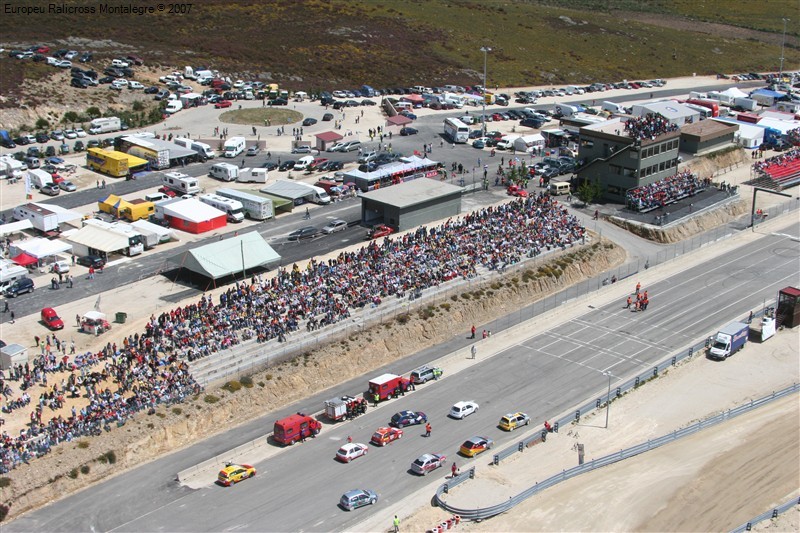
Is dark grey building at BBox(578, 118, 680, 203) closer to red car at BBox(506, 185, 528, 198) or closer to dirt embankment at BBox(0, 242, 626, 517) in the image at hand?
red car at BBox(506, 185, 528, 198)

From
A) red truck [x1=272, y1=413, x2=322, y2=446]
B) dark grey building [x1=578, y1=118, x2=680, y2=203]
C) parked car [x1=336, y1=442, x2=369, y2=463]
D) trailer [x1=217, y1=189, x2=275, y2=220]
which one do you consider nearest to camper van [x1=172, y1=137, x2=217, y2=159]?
trailer [x1=217, y1=189, x2=275, y2=220]

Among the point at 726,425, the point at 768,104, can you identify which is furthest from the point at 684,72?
the point at 726,425

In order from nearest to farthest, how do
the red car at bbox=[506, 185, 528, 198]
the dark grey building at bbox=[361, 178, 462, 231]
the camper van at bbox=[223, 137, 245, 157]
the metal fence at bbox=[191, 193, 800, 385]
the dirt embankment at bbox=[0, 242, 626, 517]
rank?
the dirt embankment at bbox=[0, 242, 626, 517] < the metal fence at bbox=[191, 193, 800, 385] < the dark grey building at bbox=[361, 178, 462, 231] < the red car at bbox=[506, 185, 528, 198] < the camper van at bbox=[223, 137, 245, 157]

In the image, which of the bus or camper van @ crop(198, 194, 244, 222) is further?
the bus

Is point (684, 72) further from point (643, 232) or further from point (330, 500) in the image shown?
point (330, 500)

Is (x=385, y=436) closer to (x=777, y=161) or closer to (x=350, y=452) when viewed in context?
(x=350, y=452)

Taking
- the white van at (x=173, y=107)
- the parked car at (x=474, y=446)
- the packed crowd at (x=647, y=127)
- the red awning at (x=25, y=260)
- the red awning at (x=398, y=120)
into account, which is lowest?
the parked car at (x=474, y=446)

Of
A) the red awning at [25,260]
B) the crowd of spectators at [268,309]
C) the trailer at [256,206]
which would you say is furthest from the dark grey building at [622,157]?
the red awning at [25,260]

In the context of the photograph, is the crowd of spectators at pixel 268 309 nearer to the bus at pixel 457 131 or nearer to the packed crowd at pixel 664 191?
the packed crowd at pixel 664 191
